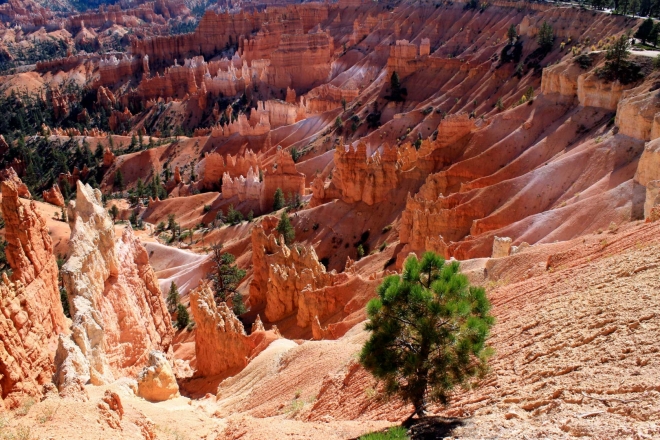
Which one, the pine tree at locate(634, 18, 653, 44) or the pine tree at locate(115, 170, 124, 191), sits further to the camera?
the pine tree at locate(115, 170, 124, 191)

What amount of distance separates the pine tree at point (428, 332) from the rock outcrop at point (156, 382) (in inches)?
416

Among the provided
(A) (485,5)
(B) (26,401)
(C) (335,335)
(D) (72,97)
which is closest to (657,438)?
(B) (26,401)

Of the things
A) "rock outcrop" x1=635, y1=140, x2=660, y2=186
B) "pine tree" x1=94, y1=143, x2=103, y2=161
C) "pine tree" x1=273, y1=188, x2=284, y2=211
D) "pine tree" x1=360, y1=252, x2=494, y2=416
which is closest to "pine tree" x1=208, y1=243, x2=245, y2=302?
"pine tree" x1=273, y1=188, x2=284, y2=211

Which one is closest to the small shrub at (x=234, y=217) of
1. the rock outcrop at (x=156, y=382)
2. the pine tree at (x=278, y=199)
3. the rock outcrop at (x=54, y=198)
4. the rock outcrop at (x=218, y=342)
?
the pine tree at (x=278, y=199)

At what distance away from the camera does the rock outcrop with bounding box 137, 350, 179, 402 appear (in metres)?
18.7

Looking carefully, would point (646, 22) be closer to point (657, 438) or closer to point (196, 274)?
point (196, 274)

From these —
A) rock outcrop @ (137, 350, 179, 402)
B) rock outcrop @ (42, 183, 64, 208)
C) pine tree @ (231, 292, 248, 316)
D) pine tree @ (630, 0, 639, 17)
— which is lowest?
rock outcrop @ (42, 183, 64, 208)

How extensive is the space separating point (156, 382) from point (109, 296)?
20.6 feet

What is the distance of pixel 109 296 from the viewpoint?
23.6 m

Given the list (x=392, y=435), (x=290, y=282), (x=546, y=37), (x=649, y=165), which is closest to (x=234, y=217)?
(x=290, y=282)

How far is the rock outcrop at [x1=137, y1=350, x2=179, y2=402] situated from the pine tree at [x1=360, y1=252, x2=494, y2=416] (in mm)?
10560

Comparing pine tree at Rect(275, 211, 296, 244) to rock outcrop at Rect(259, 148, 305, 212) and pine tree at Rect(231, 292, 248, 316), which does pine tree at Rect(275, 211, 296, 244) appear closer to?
pine tree at Rect(231, 292, 248, 316)

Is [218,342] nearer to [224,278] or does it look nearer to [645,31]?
[224,278]

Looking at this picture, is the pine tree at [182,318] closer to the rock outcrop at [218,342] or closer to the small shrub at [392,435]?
the rock outcrop at [218,342]
